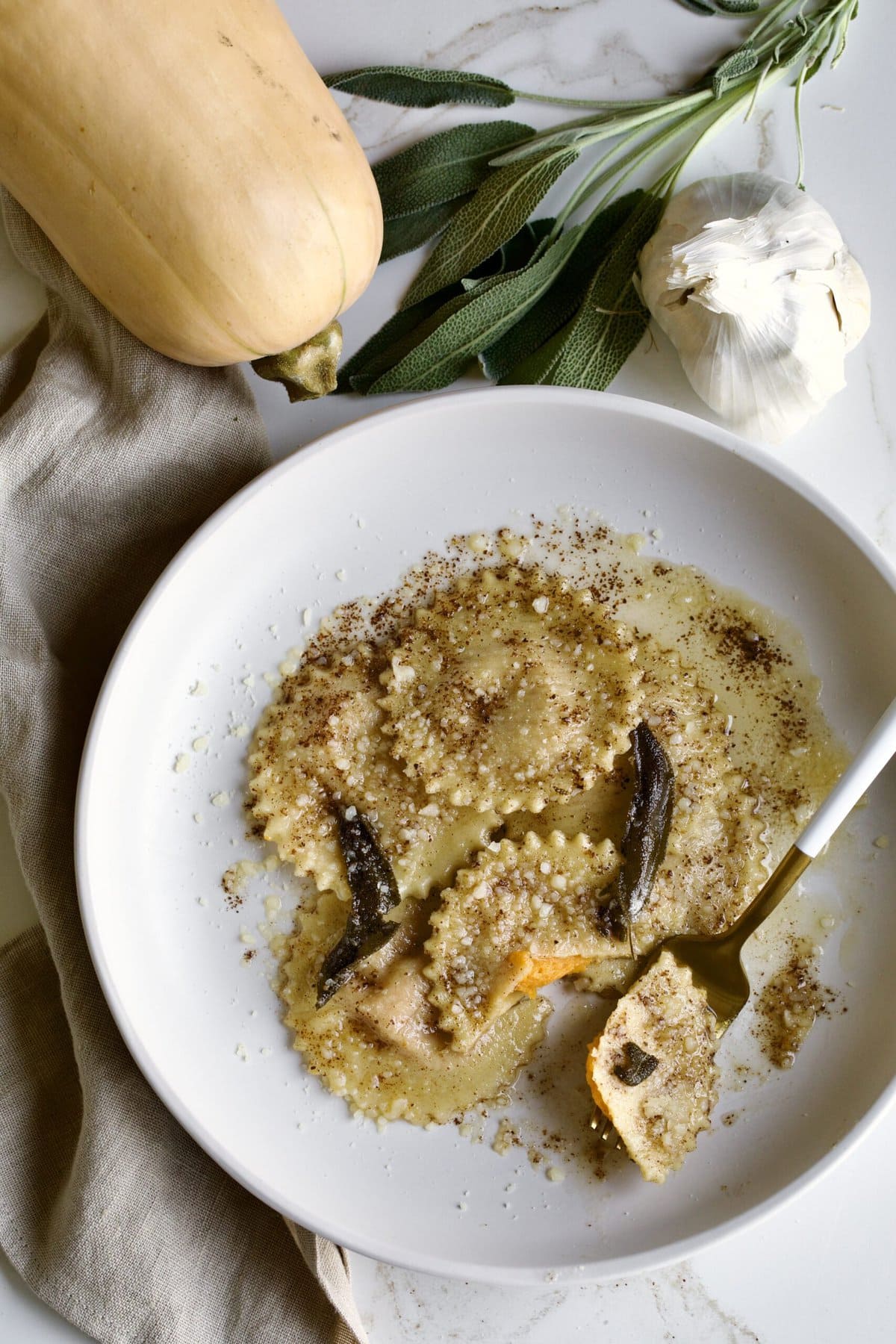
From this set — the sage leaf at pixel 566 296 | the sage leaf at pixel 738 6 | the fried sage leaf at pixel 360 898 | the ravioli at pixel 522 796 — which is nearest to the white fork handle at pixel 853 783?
the ravioli at pixel 522 796

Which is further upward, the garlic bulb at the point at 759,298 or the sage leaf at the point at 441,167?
the sage leaf at the point at 441,167

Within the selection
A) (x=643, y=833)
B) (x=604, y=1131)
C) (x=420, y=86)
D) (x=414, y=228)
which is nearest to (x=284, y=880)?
(x=643, y=833)

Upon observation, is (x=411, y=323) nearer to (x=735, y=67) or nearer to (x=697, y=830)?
(x=735, y=67)

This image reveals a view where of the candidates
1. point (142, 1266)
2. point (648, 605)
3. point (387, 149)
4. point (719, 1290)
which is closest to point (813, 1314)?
point (719, 1290)

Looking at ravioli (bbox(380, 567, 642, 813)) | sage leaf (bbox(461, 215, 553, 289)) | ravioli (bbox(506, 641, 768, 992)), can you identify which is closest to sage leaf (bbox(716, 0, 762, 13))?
sage leaf (bbox(461, 215, 553, 289))

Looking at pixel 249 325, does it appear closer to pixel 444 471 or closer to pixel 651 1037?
pixel 444 471

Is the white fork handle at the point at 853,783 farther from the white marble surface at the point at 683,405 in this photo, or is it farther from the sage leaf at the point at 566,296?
the sage leaf at the point at 566,296
